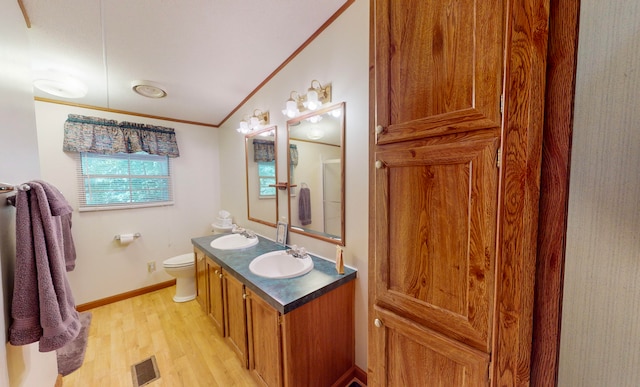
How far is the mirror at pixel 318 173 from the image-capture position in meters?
1.61

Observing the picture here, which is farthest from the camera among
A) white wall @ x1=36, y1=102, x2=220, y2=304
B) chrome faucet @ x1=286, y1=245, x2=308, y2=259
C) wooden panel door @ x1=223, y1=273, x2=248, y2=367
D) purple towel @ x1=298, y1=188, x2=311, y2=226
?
white wall @ x1=36, y1=102, x2=220, y2=304

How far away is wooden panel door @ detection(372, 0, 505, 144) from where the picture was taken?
561 mm

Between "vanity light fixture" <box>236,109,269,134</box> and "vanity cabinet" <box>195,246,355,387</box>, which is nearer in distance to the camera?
"vanity cabinet" <box>195,246,355,387</box>

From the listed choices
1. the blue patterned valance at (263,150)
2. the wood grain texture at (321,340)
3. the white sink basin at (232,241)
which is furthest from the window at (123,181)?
the wood grain texture at (321,340)

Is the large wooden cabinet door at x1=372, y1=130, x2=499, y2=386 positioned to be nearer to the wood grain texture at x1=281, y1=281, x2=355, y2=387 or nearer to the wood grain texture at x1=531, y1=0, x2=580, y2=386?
the wood grain texture at x1=531, y1=0, x2=580, y2=386

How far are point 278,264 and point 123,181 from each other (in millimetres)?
2380

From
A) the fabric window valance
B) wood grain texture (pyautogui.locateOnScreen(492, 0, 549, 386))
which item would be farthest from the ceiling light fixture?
wood grain texture (pyautogui.locateOnScreen(492, 0, 549, 386))

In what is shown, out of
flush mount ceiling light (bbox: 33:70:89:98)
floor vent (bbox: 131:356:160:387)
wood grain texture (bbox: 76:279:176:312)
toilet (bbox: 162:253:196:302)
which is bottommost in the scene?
floor vent (bbox: 131:356:160:387)

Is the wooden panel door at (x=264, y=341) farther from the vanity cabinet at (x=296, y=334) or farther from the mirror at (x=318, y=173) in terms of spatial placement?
the mirror at (x=318, y=173)

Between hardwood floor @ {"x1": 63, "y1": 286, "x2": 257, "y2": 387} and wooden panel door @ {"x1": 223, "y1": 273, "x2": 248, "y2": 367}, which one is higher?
wooden panel door @ {"x1": 223, "y1": 273, "x2": 248, "y2": 367}

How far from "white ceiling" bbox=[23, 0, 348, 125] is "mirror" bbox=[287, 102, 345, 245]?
1.99 feet

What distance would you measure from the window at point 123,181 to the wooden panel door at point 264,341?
234 centimetres

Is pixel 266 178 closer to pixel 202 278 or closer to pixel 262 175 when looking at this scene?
pixel 262 175

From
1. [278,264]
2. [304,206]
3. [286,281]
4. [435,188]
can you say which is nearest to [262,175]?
[304,206]
